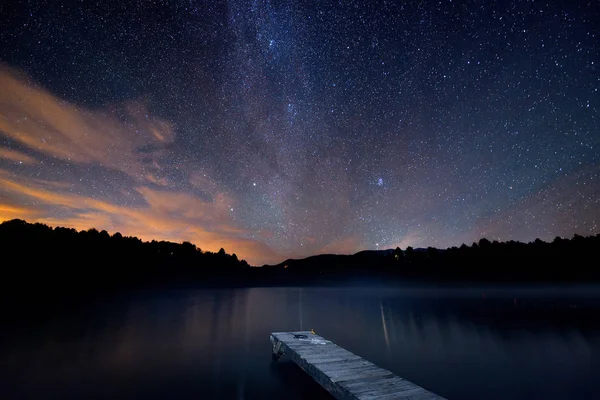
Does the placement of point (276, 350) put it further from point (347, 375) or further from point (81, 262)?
point (81, 262)

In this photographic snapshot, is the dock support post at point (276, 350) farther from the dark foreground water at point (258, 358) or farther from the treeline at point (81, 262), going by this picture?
the treeline at point (81, 262)

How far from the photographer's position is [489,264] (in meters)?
124

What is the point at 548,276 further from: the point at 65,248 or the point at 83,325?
the point at 65,248

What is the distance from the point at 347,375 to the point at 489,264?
142522 millimetres

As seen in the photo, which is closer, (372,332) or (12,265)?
(372,332)

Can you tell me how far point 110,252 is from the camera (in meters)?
93.6

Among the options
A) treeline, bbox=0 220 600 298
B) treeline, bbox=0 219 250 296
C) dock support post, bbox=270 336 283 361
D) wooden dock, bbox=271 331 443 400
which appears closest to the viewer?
wooden dock, bbox=271 331 443 400

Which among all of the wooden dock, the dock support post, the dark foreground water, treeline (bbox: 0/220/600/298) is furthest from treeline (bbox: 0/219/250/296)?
the wooden dock

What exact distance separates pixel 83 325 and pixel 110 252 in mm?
82035

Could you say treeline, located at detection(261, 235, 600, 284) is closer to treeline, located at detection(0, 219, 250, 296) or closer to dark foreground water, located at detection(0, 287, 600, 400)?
treeline, located at detection(0, 219, 250, 296)

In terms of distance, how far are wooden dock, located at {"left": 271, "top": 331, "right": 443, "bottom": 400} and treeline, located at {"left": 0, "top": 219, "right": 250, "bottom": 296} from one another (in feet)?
223

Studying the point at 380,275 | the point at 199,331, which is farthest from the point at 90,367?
the point at 380,275

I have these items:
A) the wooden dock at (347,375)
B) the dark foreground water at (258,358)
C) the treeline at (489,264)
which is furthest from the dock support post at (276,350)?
the treeline at (489,264)

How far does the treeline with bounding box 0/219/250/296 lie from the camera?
A: 6904 cm
